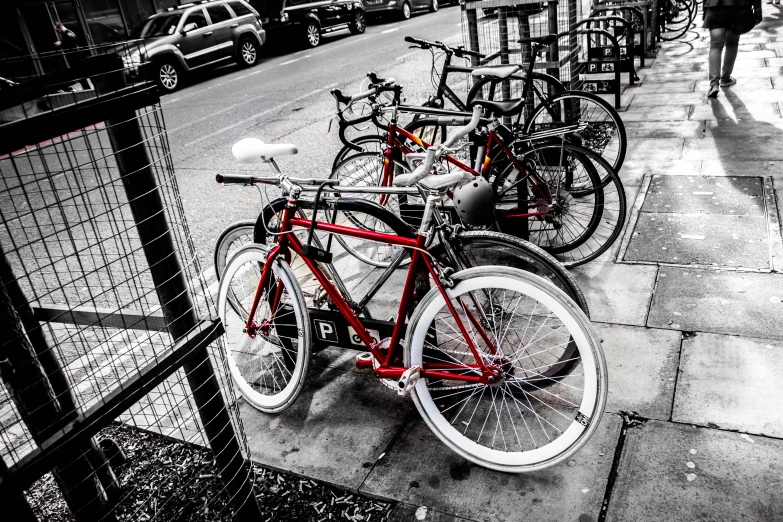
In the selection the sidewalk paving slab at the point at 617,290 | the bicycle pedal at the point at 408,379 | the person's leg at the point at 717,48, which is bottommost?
the sidewalk paving slab at the point at 617,290

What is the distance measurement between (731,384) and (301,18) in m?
16.6

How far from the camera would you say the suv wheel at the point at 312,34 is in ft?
57.6

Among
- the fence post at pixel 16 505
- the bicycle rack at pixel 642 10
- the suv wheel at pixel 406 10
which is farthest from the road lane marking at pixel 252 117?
the suv wheel at pixel 406 10

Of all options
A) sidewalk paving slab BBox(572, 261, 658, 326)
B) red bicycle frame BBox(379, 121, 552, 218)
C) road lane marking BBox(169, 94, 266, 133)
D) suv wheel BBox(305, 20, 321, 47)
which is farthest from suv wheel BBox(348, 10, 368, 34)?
sidewalk paving slab BBox(572, 261, 658, 326)

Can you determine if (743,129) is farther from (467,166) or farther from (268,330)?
(268,330)

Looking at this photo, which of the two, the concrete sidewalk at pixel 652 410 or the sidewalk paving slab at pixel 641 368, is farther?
the sidewalk paving slab at pixel 641 368

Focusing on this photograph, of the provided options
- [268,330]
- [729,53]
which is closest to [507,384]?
[268,330]

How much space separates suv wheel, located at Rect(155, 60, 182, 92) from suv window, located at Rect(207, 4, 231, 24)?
1743 mm

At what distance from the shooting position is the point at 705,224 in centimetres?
461

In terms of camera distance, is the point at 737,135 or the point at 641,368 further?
the point at 737,135

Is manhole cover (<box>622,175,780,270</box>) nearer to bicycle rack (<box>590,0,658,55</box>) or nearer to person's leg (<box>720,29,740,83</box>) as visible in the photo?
person's leg (<box>720,29,740,83</box>)

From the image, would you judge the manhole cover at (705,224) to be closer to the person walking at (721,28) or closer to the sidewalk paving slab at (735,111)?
the sidewalk paving slab at (735,111)

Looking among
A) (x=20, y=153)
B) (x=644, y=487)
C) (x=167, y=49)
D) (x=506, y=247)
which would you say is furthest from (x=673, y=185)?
(x=167, y=49)

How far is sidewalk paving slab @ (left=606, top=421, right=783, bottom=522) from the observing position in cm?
240
